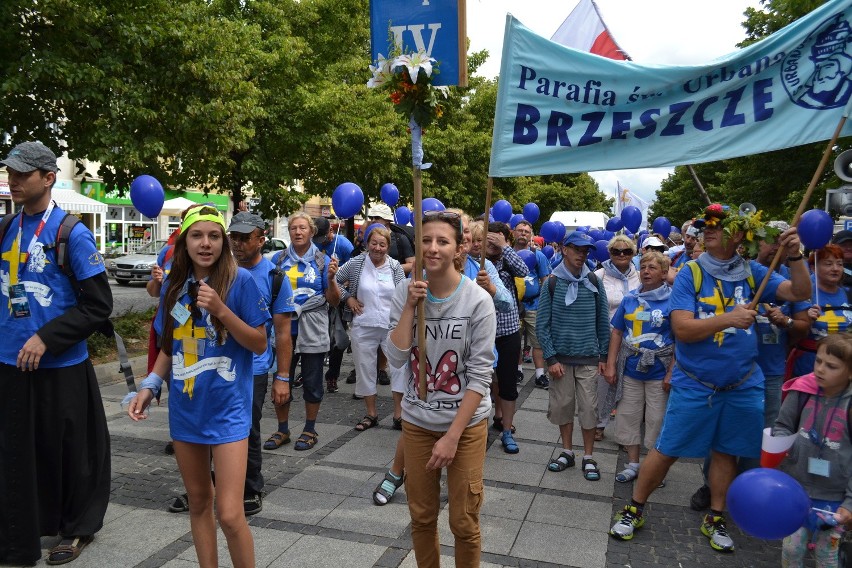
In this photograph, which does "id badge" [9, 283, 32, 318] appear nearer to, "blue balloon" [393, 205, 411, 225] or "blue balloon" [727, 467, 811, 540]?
"blue balloon" [727, 467, 811, 540]

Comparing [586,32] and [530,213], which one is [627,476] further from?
[530,213]

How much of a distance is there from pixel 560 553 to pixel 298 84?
1637 cm

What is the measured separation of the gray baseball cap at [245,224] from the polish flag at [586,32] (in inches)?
95.7

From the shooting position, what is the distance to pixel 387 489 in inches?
192

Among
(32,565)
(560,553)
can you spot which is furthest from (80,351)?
(560,553)

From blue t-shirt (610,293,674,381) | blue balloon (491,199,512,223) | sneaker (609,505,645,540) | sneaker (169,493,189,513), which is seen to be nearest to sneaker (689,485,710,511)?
sneaker (609,505,645,540)

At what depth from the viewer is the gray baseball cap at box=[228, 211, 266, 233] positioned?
4602mm

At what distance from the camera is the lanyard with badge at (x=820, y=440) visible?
3385 mm

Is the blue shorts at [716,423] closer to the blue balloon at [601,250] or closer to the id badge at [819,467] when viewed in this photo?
the id badge at [819,467]

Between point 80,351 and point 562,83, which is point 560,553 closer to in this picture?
point 562,83

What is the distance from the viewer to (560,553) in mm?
4137

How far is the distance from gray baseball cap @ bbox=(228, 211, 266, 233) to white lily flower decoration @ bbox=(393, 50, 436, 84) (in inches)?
74.7

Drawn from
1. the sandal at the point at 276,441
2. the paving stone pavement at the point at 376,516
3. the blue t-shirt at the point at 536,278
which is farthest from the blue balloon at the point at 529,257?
the sandal at the point at 276,441

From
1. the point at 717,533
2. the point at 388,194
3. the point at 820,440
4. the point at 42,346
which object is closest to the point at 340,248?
the point at 388,194
